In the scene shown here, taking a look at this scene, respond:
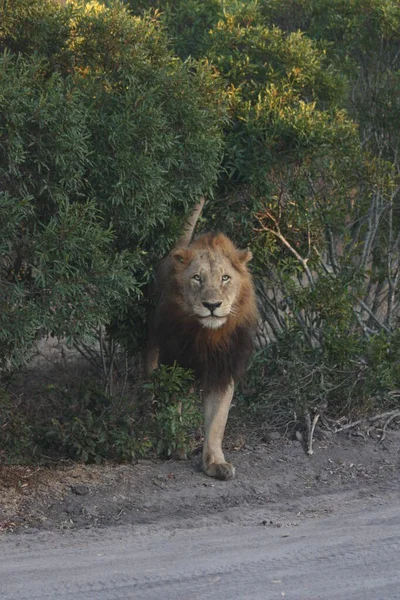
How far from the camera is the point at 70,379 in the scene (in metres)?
9.91

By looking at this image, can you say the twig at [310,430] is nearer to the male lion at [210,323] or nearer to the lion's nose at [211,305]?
the male lion at [210,323]

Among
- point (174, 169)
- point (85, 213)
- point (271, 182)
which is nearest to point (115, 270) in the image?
point (85, 213)

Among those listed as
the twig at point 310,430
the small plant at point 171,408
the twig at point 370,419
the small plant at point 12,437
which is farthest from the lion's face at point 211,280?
the twig at point 370,419

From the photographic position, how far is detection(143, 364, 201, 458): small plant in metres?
8.12

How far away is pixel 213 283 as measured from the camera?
796cm

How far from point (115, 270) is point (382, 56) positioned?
4.74m

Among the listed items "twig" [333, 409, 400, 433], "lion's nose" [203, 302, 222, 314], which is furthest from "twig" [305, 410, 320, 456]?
"lion's nose" [203, 302, 222, 314]

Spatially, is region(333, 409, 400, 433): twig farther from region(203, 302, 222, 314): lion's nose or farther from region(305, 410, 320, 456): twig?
region(203, 302, 222, 314): lion's nose

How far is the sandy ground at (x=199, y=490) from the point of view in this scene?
707cm

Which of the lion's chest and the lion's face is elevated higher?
the lion's face

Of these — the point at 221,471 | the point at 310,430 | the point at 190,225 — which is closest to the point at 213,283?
the point at 190,225

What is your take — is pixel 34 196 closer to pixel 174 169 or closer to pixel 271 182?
pixel 174 169

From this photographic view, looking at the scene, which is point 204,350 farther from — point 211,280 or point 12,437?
point 12,437

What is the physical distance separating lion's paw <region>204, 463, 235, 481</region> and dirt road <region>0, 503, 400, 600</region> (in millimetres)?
988
